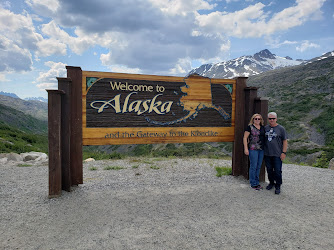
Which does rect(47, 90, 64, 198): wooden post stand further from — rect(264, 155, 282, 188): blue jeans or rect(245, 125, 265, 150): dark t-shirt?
rect(264, 155, 282, 188): blue jeans

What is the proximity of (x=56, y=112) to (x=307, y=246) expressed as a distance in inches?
216

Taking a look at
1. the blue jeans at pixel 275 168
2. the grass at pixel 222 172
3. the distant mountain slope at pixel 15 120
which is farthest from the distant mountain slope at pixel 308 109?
the distant mountain slope at pixel 15 120

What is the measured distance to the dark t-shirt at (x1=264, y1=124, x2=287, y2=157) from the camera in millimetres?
5414

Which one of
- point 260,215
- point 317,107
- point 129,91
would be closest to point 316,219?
point 260,215

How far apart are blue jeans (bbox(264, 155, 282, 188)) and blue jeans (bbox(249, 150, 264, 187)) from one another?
0.72 ft

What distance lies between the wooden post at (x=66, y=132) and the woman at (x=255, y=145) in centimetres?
461

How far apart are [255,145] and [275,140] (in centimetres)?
51

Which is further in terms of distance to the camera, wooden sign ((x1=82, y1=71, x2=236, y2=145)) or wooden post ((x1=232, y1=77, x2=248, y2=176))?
wooden post ((x1=232, y1=77, x2=248, y2=176))

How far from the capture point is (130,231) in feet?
11.6

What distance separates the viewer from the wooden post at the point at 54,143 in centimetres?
494

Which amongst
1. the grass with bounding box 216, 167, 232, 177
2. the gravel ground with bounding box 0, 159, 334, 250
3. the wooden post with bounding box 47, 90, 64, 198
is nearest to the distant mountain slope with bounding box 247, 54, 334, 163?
the grass with bounding box 216, 167, 232, 177

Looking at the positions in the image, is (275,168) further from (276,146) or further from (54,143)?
(54,143)

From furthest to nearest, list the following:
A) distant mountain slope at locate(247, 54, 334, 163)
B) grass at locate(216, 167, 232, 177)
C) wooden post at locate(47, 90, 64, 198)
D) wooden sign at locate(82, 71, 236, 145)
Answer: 1. distant mountain slope at locate(247, 54, 334, 163)
2. grass at locate(216, 167, 232, 177)
3. wooden sign at locate(82, 71, 236, 145)
4. wooden post at locate(47, 90, 64, 198)

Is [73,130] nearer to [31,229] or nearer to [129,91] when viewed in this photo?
[129,91]
